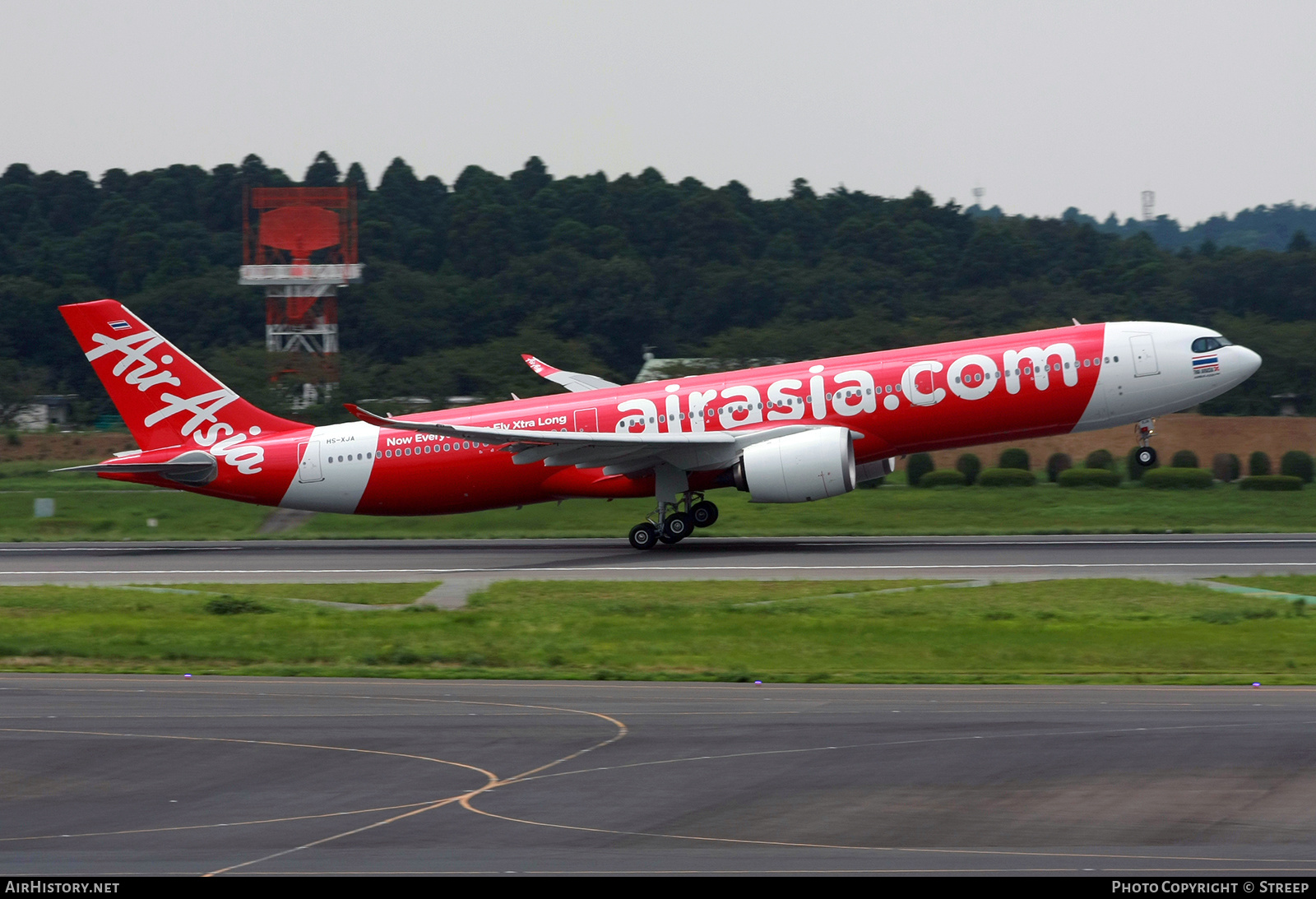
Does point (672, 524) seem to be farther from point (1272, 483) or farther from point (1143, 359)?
point (1272, 483)

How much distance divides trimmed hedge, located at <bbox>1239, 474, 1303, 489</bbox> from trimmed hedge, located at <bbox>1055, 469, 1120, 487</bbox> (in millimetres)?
4399

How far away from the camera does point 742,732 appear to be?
1736 centimetres

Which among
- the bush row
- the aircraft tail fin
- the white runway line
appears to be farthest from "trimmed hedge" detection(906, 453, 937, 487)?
the aircraft tail fin

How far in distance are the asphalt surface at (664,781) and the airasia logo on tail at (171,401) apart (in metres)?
20.3

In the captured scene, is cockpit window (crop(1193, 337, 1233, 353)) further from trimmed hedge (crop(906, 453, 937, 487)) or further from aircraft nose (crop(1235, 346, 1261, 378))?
trimmed hedge (crop(906, 453, 937, 487))

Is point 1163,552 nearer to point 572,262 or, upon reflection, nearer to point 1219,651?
point 1219,651

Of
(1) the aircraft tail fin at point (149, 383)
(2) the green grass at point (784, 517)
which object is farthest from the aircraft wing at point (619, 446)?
(1) the aircraft tail fin at point (149, 383)

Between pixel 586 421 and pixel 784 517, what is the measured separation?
35.4 feet

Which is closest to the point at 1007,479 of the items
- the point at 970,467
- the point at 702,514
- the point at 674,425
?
the point at 970,467

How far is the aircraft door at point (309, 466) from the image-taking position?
1607 inches

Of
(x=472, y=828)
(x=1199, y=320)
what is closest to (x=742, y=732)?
(x=472, y=828)

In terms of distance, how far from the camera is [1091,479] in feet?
174

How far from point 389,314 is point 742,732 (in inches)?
3566

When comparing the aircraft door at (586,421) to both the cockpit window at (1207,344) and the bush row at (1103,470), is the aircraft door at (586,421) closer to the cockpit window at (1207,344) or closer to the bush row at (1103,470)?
the cockpit window at (1207,344)
